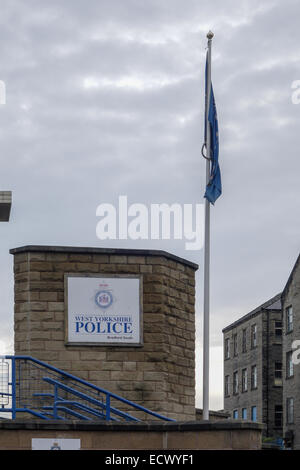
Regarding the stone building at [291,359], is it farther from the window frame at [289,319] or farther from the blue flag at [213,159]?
the blue flag at [213,159]

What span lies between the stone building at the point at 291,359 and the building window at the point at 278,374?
6267 millimetres

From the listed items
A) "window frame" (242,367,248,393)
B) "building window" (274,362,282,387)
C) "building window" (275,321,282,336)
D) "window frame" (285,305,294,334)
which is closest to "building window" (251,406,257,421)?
"window frame" (242,367,248,393)

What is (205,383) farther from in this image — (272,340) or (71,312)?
(272,340)

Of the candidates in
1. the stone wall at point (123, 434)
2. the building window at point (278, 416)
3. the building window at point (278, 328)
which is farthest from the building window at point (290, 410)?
the stone wall at point (123, 434)

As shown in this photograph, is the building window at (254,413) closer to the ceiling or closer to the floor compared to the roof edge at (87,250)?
closer to the floor

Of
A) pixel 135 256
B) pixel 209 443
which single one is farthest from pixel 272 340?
pixel 209 443

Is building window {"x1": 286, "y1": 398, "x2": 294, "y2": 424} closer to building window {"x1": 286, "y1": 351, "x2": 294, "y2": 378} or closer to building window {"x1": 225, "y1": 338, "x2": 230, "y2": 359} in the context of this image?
building window {"x1": 286, "y1": 351, "x2": 294, "y2": 378}

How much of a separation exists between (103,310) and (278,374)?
55.1m

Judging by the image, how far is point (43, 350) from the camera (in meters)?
23.4

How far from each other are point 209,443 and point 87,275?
828 cm

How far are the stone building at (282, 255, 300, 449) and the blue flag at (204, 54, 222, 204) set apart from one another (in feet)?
149

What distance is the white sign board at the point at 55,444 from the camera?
56.1 feet

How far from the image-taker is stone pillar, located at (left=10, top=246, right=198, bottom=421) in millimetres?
23562
